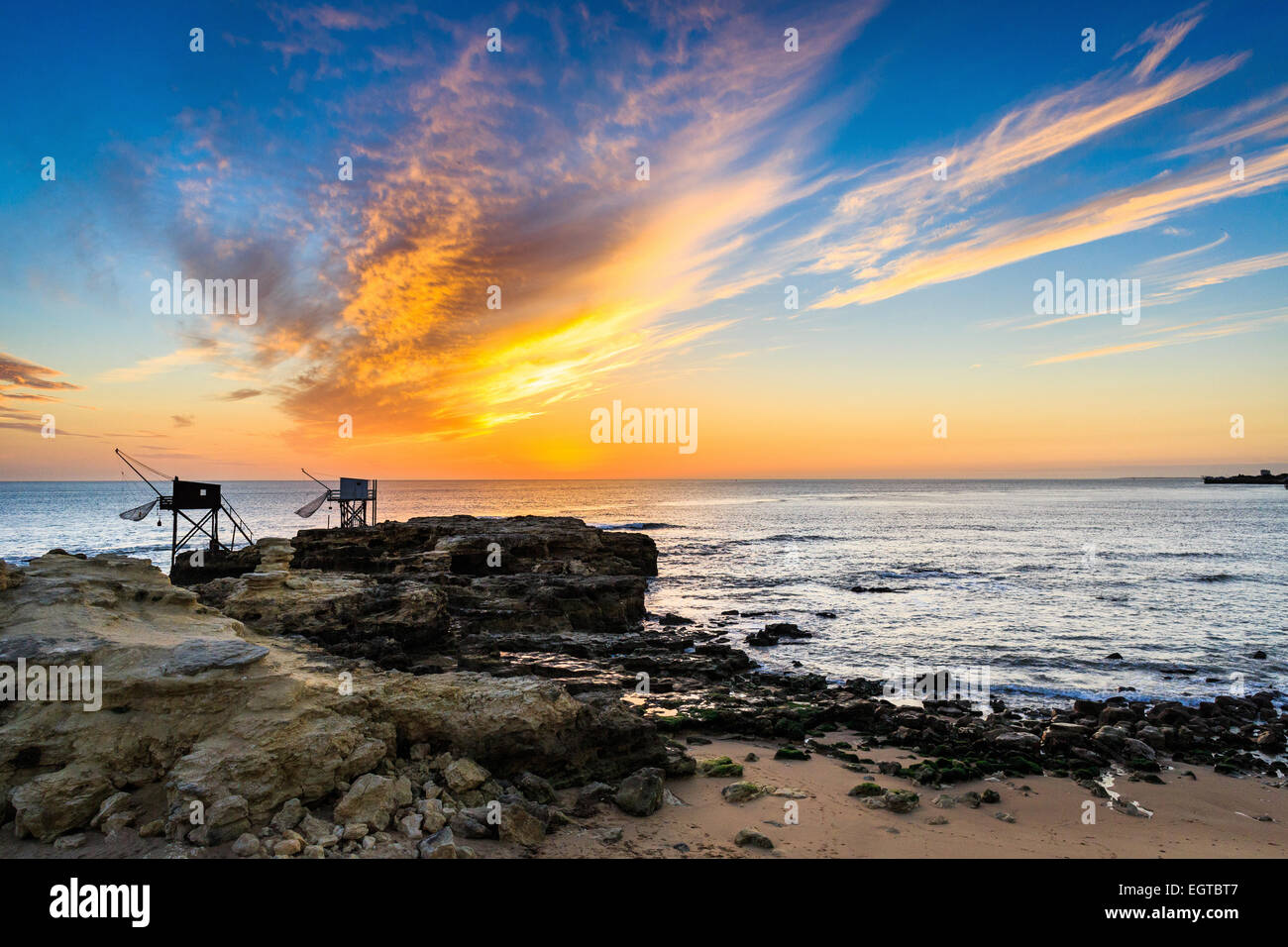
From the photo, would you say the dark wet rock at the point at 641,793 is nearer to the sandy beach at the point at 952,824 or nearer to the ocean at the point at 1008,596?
the sandy beach at the point at 952,824

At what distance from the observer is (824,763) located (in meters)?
13.6

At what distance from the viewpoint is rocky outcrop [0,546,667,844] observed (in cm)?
826

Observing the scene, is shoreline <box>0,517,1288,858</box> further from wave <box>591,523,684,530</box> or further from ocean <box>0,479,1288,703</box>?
wave <box>591,523,684,530</box>

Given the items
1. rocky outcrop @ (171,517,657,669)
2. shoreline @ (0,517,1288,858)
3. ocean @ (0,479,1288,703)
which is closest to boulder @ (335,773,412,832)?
shoreline @ (0,517,1288,858)

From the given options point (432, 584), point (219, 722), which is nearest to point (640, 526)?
point (432, 584)

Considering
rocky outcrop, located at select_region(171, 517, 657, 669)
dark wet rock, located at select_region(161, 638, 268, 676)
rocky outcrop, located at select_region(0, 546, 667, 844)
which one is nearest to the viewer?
rocky outcrop, located at select_region(0, 546, 667, 844)

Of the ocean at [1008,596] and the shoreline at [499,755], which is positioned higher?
the shoreline at [499,755]

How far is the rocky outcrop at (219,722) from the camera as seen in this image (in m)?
8.26

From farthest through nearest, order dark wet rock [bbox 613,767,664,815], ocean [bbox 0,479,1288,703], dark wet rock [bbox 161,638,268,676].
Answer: ocean [bbox 0,479,1288,703] < dark wet rock [bbox 613,767,664,815] < dark wet rock [bbox 161,638,268,676]

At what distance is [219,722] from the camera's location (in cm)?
938

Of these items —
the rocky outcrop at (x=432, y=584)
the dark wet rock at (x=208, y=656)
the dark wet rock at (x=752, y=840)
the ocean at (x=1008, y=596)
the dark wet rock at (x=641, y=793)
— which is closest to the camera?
the dark wet rock at (x=752, y=840)

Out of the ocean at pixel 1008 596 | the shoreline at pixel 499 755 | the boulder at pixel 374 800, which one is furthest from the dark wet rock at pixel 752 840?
the ocean at pixel 1008 596

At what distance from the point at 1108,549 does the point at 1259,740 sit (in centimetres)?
5367
